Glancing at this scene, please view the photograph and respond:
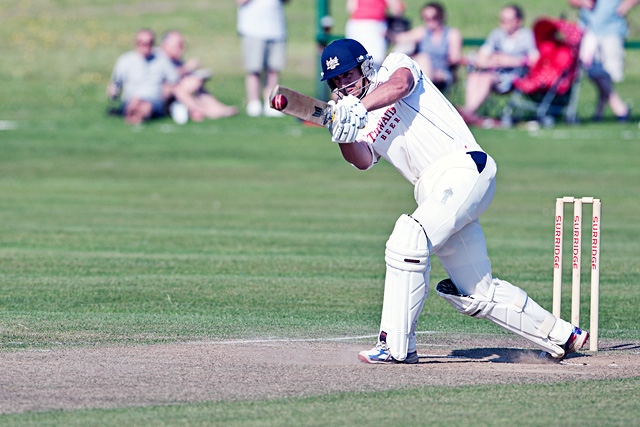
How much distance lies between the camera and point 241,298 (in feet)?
32.6

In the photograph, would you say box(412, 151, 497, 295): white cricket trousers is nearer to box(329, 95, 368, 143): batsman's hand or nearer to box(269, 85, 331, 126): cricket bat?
box(329, 95, 368, 143): batsman's hand

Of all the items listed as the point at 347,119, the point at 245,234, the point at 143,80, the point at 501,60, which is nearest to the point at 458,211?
the point at 347,119

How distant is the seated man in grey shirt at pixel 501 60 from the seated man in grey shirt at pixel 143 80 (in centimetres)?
494

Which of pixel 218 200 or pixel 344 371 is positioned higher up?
pixel 344 371

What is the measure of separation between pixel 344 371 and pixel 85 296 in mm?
3432

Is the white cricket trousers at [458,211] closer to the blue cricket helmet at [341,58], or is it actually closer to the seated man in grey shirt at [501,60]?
the blue cricket helmet at [341,58]

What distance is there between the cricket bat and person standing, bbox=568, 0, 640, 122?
1454cm

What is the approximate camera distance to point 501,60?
815 inches

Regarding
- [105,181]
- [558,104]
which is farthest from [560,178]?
[105,181]

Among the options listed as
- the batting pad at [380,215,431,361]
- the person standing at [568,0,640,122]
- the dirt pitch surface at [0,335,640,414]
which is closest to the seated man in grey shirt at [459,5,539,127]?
the person standing at [568,0,640,122]

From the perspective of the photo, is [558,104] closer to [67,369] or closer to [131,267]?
[131,267]

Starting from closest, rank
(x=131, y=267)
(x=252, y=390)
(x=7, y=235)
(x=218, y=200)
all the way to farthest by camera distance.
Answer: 1. (x=252, y=390)
2. (x=131, y=267)
3. (x=7, y=235)
4. (x=218, y=200)

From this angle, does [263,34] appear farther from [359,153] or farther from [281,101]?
[281,101]

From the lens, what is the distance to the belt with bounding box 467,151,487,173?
23.7 feet
